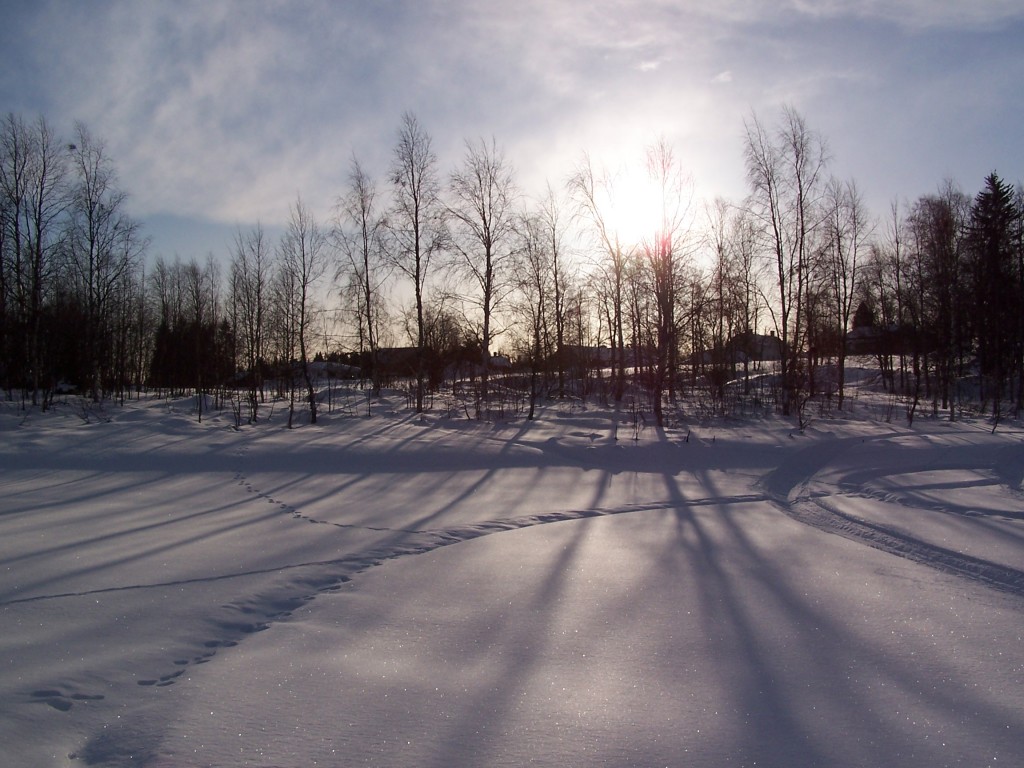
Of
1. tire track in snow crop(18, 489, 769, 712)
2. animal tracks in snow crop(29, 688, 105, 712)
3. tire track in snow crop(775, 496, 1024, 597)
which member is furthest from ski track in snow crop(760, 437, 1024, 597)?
animal tracks in snow crop(29, 688, 105, 712)

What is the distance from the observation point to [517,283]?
926 inches

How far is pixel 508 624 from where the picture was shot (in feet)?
16.5

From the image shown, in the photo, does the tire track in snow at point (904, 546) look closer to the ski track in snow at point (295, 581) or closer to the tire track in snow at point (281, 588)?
the ski track in snow at point (295, 581)

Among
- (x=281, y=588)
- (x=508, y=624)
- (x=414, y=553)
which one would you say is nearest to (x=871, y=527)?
(x=508, y=624)

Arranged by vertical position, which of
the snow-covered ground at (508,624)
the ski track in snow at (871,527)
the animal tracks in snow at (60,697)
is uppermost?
the animal tracks in snow at (60,697)

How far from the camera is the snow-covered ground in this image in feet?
11.1

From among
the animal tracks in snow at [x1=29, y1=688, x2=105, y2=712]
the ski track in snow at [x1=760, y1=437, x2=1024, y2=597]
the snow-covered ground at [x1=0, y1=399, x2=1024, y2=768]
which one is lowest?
the ski track in snow at [x1=760, y1=437, x2=1024, y2=597]

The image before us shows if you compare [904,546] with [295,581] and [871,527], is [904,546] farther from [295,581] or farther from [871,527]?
[295,581]

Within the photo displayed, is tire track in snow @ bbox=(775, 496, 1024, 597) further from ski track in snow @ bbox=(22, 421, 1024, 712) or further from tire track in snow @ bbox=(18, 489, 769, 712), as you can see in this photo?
tire track in snow @ bbox=(18, 489, 769, 712)

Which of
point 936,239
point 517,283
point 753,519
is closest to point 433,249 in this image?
point 517,283

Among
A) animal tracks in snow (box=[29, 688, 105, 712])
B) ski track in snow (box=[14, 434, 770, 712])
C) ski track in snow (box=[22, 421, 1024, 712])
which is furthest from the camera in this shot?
ski track in snow (box=[22, 421, 1024, 712])

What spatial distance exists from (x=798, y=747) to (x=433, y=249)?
837 inches

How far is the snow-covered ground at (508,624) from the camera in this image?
3375 mm

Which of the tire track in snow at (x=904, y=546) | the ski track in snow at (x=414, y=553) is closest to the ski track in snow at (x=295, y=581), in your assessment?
the ski track in snow at (x=414, y=553)
